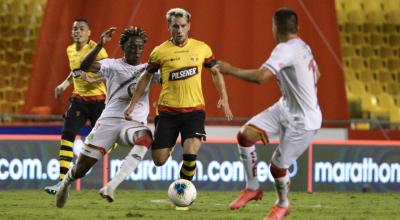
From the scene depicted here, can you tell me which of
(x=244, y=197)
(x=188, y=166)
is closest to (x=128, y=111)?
(x=188, y=166)

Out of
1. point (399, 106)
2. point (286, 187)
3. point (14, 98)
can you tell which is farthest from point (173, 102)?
point (399, 106)

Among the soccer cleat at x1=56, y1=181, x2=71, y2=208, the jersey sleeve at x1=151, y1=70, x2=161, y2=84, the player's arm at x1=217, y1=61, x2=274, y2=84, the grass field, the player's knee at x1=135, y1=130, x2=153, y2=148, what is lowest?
the grass field

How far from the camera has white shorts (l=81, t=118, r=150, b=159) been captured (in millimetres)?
10750

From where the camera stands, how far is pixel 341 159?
52.9ft

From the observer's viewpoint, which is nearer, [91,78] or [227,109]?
[227,109]

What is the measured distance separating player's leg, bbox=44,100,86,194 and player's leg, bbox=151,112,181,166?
2.20 metres

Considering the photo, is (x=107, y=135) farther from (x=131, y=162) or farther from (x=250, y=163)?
(x=250, y=163)

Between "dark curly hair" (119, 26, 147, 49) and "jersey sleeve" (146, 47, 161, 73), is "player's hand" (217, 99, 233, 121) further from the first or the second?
"dark curly hair" (119, 26, 147, 49)

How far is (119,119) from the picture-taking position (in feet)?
35.7

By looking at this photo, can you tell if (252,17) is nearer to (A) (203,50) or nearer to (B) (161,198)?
(B) (161,198)

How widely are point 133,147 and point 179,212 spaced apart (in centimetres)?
99

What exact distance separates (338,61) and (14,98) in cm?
643

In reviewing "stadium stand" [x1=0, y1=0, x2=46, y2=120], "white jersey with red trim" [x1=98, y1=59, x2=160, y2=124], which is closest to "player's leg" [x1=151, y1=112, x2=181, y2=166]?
"white jersey with red trim" [x1=98, y1=59, x2=160, y2=124]

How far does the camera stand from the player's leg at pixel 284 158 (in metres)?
9.21
